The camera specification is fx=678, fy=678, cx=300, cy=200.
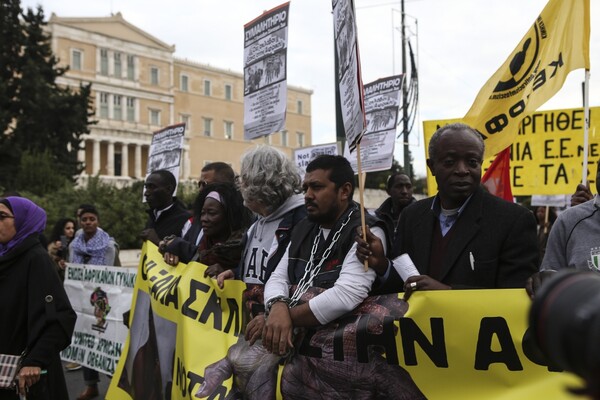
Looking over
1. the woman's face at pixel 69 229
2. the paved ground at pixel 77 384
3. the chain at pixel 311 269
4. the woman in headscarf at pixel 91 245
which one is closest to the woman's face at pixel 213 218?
the chain at pixel 311 269

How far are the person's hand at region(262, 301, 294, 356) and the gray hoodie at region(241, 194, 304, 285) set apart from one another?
0.73m

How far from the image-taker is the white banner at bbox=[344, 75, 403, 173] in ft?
28.5

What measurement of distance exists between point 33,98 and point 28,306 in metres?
37.4

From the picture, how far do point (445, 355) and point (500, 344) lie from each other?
0.23 m

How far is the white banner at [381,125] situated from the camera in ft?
28.5

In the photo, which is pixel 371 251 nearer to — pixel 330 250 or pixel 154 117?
pixel 330 250

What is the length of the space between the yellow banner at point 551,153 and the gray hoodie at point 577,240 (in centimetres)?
461

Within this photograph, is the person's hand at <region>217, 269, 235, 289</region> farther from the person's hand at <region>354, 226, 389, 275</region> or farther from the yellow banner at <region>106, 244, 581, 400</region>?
the person's hand at <region>354, 226, 389, 275</region>

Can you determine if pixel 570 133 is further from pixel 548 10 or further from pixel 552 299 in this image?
pixel 552 299

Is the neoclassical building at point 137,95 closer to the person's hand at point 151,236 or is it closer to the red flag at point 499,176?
the red flag at point 499,176

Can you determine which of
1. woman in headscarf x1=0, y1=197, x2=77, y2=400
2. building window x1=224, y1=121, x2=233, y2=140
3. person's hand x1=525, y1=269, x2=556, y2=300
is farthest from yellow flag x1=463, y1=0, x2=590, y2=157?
building window x1=224, y1=121, x2=233, y2=140

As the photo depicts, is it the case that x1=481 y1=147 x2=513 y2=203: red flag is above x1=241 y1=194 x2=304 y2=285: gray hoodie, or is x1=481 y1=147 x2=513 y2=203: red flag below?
above

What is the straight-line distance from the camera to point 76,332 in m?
7.14

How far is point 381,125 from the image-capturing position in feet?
29.3
